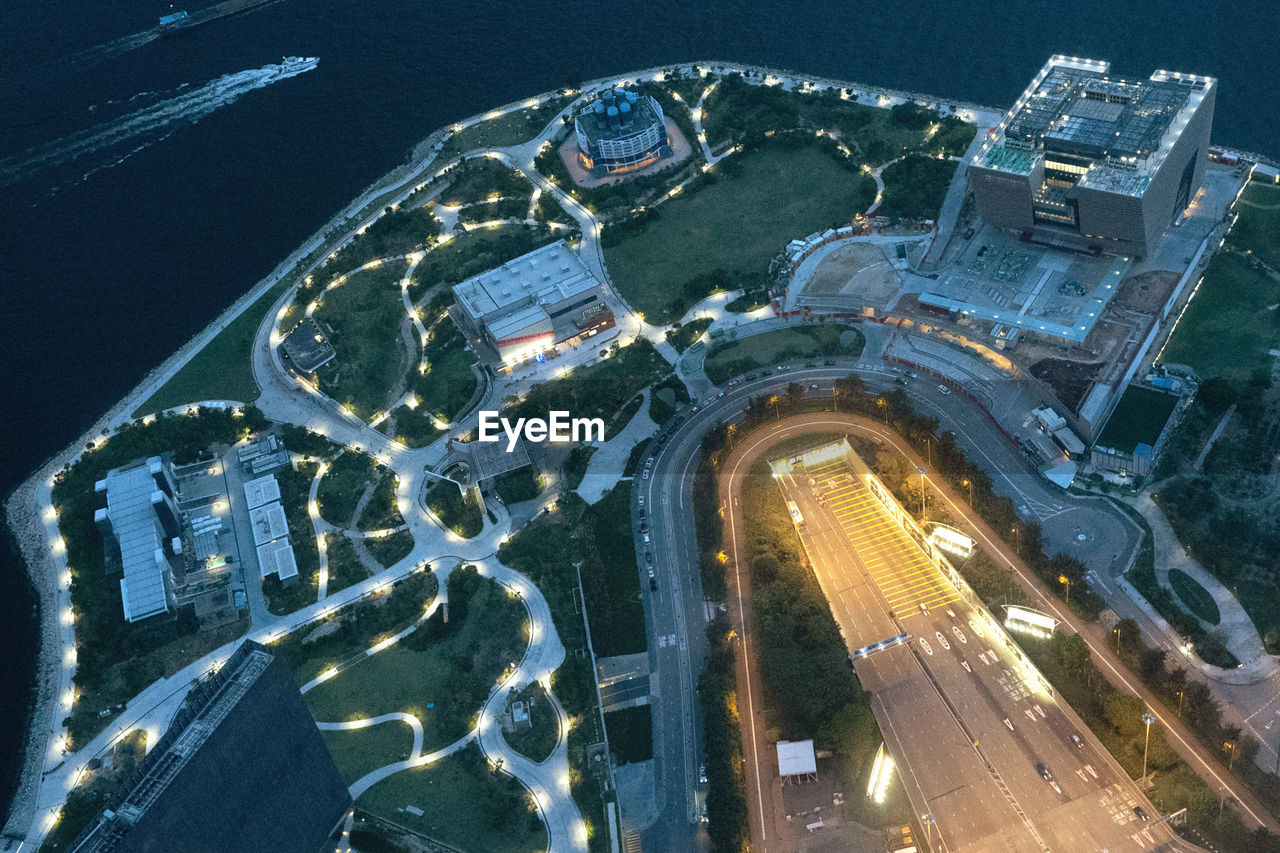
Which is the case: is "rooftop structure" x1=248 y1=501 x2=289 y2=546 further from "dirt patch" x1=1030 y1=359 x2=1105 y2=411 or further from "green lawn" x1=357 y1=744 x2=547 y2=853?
"dirt patch" x1=1030 y1=359 x2=1105 y2=411

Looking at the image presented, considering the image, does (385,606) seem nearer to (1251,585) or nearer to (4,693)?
(4,693)

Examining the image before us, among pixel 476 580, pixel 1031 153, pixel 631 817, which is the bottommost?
pixel 631 817

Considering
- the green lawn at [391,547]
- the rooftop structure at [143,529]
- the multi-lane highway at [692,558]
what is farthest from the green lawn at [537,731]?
the rooftop structure at [143,529]

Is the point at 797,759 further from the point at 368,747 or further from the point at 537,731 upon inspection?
the point at 368,747

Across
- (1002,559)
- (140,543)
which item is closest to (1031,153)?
(1002,559)

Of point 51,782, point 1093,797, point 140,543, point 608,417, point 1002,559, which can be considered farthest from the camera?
point 608,417

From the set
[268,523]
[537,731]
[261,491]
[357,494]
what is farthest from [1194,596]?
[261,491]

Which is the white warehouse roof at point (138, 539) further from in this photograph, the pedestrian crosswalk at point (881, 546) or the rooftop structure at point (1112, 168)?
the rooftop structure at point (1112, 168)
